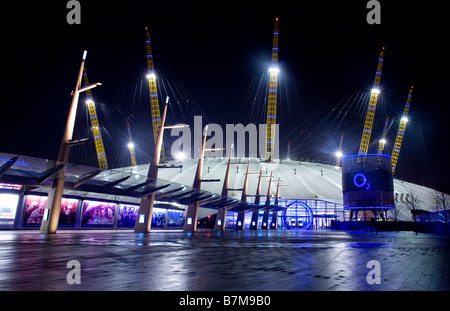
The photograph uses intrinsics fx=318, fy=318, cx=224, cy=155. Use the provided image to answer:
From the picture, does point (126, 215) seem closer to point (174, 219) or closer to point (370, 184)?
point (174, 219)

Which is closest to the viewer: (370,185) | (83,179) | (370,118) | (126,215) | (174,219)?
(83,179)

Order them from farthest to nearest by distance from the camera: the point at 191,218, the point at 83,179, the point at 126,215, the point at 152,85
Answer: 1. the point at 152,85
2. the point at 126,215
3. the point at 191,218
4. the point at 83,179

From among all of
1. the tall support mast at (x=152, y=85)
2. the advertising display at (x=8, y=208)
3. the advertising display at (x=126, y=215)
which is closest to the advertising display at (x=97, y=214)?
the advertising display at (x=126, y=215)

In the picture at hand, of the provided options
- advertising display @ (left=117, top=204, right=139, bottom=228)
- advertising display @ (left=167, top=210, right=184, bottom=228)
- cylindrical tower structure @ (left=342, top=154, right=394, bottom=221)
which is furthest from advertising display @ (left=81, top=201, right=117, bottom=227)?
cylindrical tower structure @ (left=342, top=154, right=394, bottom=221)

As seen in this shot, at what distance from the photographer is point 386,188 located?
63.3 metres

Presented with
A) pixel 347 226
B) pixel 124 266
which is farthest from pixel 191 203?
pixel 347 226

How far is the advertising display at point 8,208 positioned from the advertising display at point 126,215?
36.4 ft

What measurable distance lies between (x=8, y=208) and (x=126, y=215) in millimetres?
12804

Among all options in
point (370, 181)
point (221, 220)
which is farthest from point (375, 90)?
point (221, 220)

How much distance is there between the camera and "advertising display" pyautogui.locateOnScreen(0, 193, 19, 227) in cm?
2134

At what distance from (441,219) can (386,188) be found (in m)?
38.3

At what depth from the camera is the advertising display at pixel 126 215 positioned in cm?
3272

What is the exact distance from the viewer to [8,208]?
22.0 m
